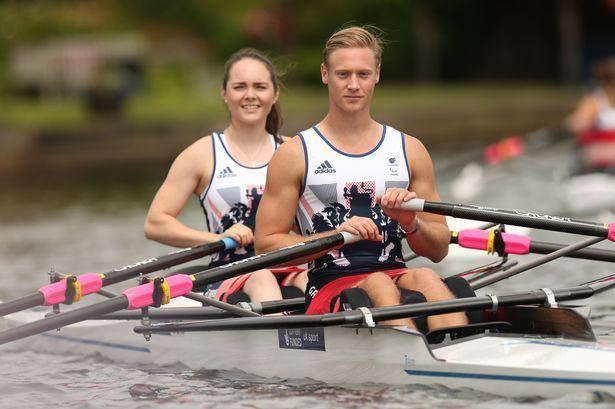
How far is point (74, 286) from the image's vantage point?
709cm

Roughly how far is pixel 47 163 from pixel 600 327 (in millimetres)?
20530

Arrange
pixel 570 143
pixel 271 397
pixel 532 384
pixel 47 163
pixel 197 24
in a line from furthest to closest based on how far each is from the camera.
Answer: pixel 197 24
pixel 47 163
pixel 570 143
pixel 271 397
pixel 532 384

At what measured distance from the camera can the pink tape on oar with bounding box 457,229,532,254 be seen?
7344 millimetres

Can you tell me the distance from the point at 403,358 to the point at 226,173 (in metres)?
2.17

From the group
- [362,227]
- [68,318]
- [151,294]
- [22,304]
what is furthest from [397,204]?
[22,304]

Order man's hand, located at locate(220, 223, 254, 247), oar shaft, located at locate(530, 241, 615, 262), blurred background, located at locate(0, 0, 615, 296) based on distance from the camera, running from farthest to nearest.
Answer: blurred background, located at locate(0, 0, 615, 296), man's hand, located at locate(220, 223, 254, 247), oar shaft, located at locate(530, 241, 615, 262)

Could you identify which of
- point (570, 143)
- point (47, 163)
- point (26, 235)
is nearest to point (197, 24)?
point (47, 163)

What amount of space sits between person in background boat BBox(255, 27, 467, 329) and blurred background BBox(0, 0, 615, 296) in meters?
6.75

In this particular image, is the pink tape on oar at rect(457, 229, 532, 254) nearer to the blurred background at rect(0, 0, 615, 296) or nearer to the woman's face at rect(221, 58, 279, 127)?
the woman's face at rect(221, 58, 279, 127)

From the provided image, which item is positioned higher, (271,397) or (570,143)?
(570,143)

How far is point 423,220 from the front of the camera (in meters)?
6.71

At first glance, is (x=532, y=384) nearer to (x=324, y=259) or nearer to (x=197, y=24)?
(x=324, y=259)

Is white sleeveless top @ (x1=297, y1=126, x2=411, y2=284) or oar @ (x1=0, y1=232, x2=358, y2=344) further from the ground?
white sleeveless top @ (x1=297, y1=126, x2=411, y2=284)

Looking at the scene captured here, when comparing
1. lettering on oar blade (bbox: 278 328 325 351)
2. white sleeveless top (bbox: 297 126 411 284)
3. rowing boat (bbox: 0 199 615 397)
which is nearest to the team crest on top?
white sleeveless top (bbox: 297 126 411 284)
